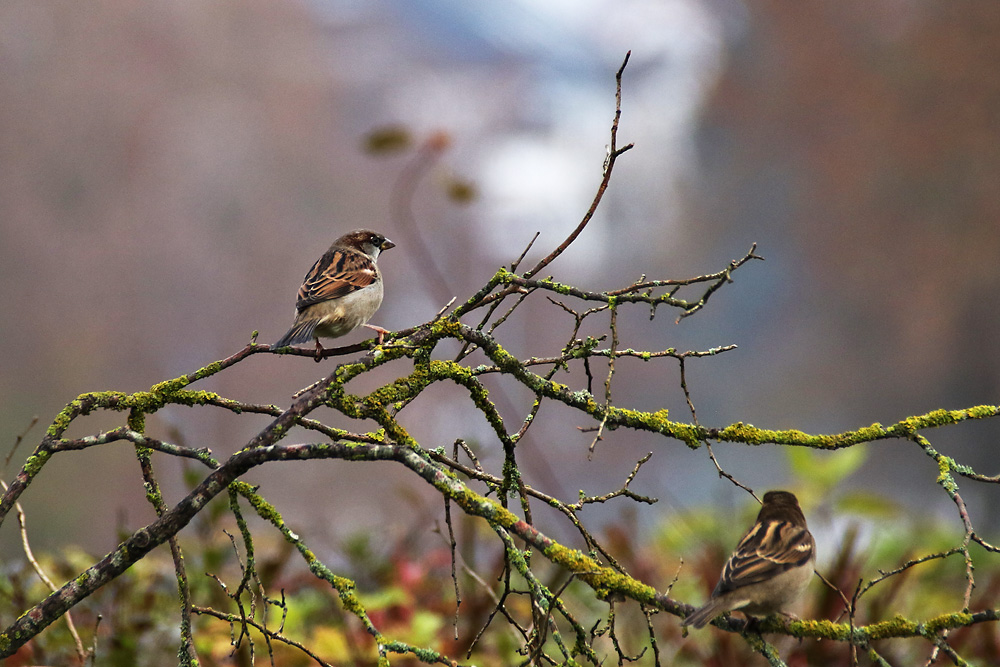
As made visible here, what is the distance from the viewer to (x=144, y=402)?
62.8 inches

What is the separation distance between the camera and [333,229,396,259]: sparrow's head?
369 centimetres

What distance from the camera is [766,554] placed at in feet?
6.97

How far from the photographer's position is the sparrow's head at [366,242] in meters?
3.69

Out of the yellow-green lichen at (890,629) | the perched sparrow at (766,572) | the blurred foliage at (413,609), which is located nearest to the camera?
the yellow-green lichen at (890,629)

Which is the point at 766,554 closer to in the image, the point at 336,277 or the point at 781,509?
the point at 781,509

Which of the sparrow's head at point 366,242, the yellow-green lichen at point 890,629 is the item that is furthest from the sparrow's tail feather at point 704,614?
the sparrow's head at point 366,242

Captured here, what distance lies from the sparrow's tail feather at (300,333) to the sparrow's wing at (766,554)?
1.51m

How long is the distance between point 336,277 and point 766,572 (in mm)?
1881

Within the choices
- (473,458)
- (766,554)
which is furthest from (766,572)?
(473,458)

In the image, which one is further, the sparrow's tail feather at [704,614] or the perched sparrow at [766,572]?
the perched sparrow at [766,572]

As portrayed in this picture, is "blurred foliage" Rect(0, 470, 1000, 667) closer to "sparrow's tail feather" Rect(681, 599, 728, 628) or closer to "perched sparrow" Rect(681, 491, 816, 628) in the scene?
"perched sparrow" Rect(681, 491, 816, 628)

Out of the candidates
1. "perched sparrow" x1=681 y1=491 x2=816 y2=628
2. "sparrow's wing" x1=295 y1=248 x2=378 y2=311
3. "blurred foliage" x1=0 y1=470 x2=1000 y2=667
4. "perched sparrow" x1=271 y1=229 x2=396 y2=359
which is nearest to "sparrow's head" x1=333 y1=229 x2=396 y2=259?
"sparrow's wing" x1=295 y1=248 x2=378 y2=311

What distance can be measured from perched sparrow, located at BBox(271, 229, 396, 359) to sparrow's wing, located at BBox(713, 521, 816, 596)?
134 centimetres

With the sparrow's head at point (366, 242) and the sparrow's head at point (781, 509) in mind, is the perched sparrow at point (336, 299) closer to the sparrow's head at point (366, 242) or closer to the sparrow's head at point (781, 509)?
the sparrow's head at point (366, 242)
